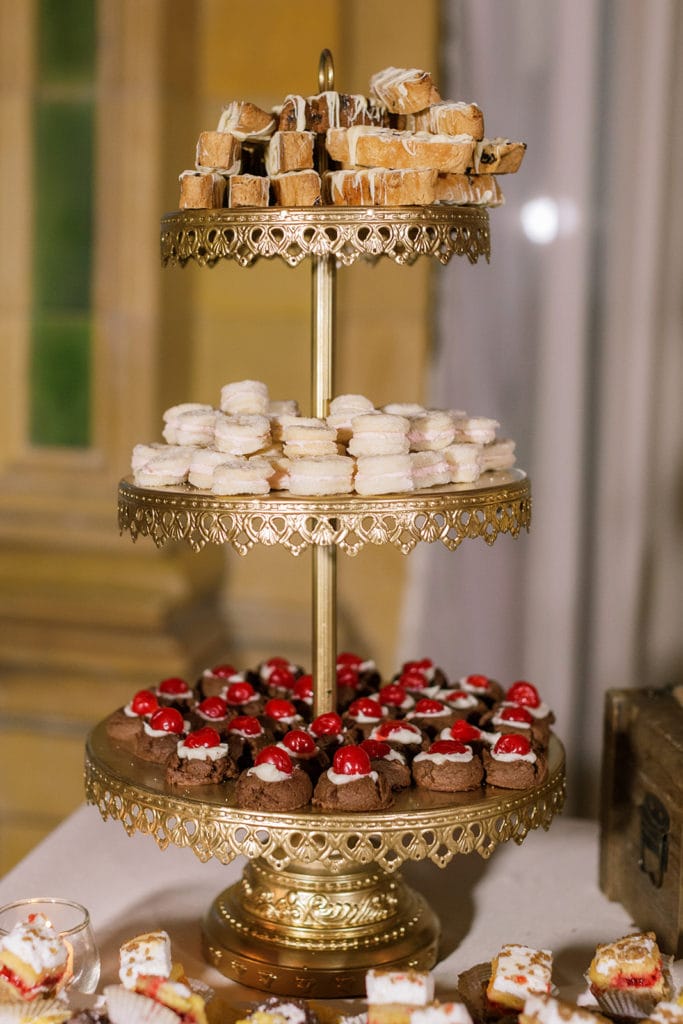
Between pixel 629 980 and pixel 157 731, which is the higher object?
pixel 157 731

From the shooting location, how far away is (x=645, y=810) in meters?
1.85

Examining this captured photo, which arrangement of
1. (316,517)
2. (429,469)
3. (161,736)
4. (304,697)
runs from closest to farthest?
(316,517) → (429,469) → (161,736) → (304,697)

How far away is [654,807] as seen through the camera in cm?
181

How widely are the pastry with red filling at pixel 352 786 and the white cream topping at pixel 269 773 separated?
0.05 m

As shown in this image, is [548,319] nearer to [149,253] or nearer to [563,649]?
[563,649]

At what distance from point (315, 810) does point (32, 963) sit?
1.32ft

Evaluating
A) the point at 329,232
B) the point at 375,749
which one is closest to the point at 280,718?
the point at 375,749

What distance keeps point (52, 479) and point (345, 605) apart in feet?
2.88

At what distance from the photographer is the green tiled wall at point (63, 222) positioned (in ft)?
10.7

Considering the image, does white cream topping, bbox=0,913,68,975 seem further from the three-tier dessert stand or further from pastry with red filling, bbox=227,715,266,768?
pastry with red filling, bbox=227,715,266,768

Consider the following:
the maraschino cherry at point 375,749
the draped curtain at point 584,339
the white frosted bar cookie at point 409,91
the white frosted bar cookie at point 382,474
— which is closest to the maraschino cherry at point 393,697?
the maraschino cherry at point 375,749

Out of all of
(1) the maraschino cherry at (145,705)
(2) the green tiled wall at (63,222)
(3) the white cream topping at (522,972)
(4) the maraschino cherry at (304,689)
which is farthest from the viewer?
(2) the green tiled wall at (63,222)

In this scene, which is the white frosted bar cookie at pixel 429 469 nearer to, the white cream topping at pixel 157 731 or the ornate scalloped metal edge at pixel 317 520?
the ornate scalloped metal edge at pixel 317 520

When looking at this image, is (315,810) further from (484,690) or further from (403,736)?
(484,690)
